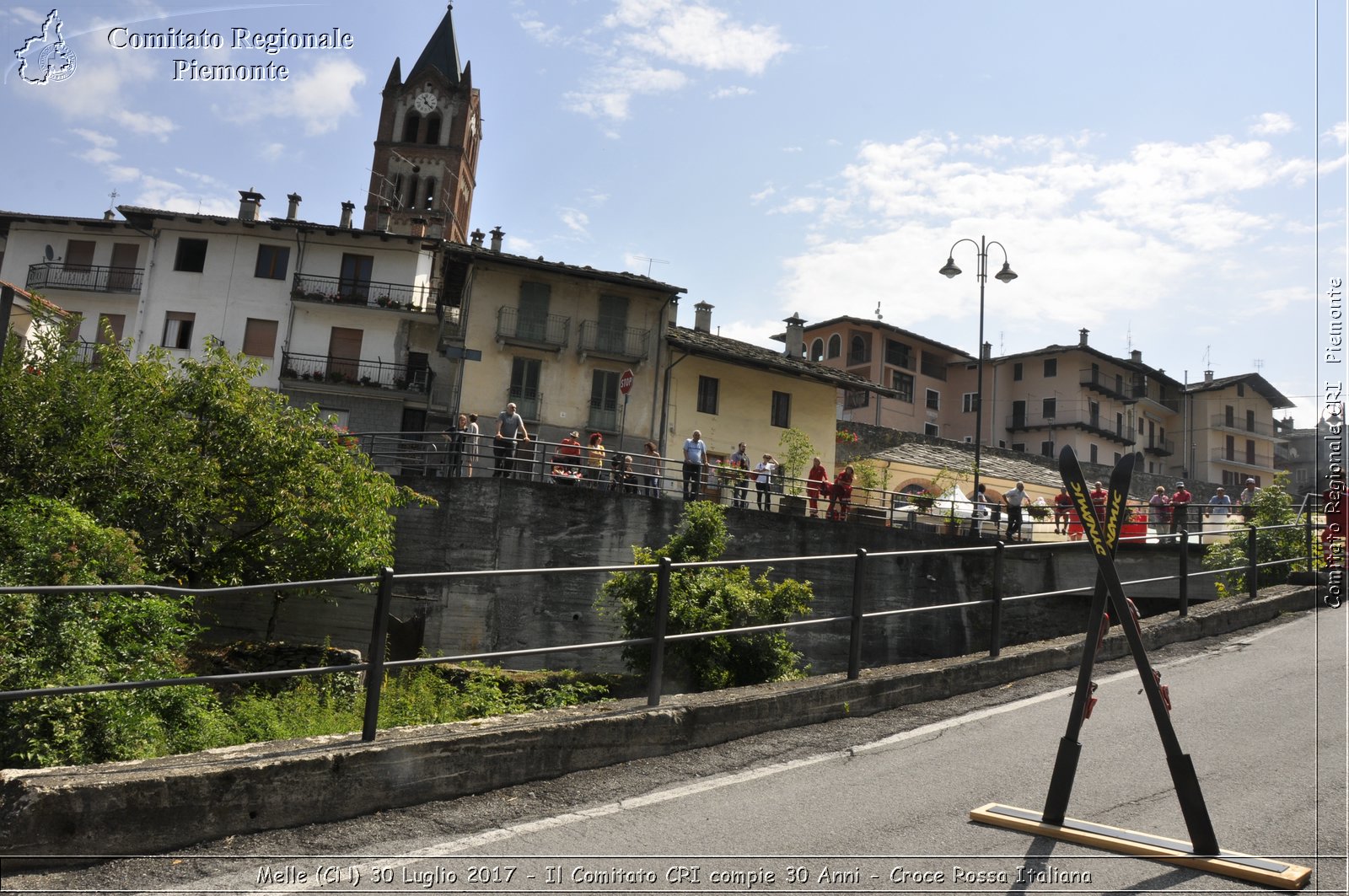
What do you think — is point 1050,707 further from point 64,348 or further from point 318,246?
point 318,246

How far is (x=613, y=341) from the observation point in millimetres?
34562

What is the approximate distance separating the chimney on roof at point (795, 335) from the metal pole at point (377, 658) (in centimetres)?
3832

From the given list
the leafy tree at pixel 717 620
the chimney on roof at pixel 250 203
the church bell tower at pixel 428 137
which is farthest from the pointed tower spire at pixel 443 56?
the leafy tree at pixel 717 620

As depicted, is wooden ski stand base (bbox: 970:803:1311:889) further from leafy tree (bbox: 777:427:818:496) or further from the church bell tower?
the church bell tower

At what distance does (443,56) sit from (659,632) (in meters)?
70.5

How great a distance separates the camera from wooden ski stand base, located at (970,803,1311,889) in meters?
4.10

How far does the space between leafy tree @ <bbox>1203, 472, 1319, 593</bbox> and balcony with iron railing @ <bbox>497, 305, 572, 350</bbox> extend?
22667mm

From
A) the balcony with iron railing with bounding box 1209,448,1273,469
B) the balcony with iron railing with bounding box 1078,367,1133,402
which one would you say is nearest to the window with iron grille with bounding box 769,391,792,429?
the balcony with iron railing with bounding box 1078,367,1133,402

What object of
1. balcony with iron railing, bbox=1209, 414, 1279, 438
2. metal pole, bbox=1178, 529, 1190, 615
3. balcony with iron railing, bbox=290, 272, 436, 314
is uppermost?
balcony with iron railing, bbox=1209, 414, 1279, 438

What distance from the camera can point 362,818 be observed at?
4.94 meters

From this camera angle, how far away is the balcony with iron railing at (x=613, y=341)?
34.2 metres

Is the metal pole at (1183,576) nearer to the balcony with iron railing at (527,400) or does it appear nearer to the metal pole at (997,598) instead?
the metal pole at (997,598)

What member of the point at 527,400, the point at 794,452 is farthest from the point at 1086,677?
the point at 527,400

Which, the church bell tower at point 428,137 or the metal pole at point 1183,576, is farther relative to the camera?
the church bell tower at point 428,137
